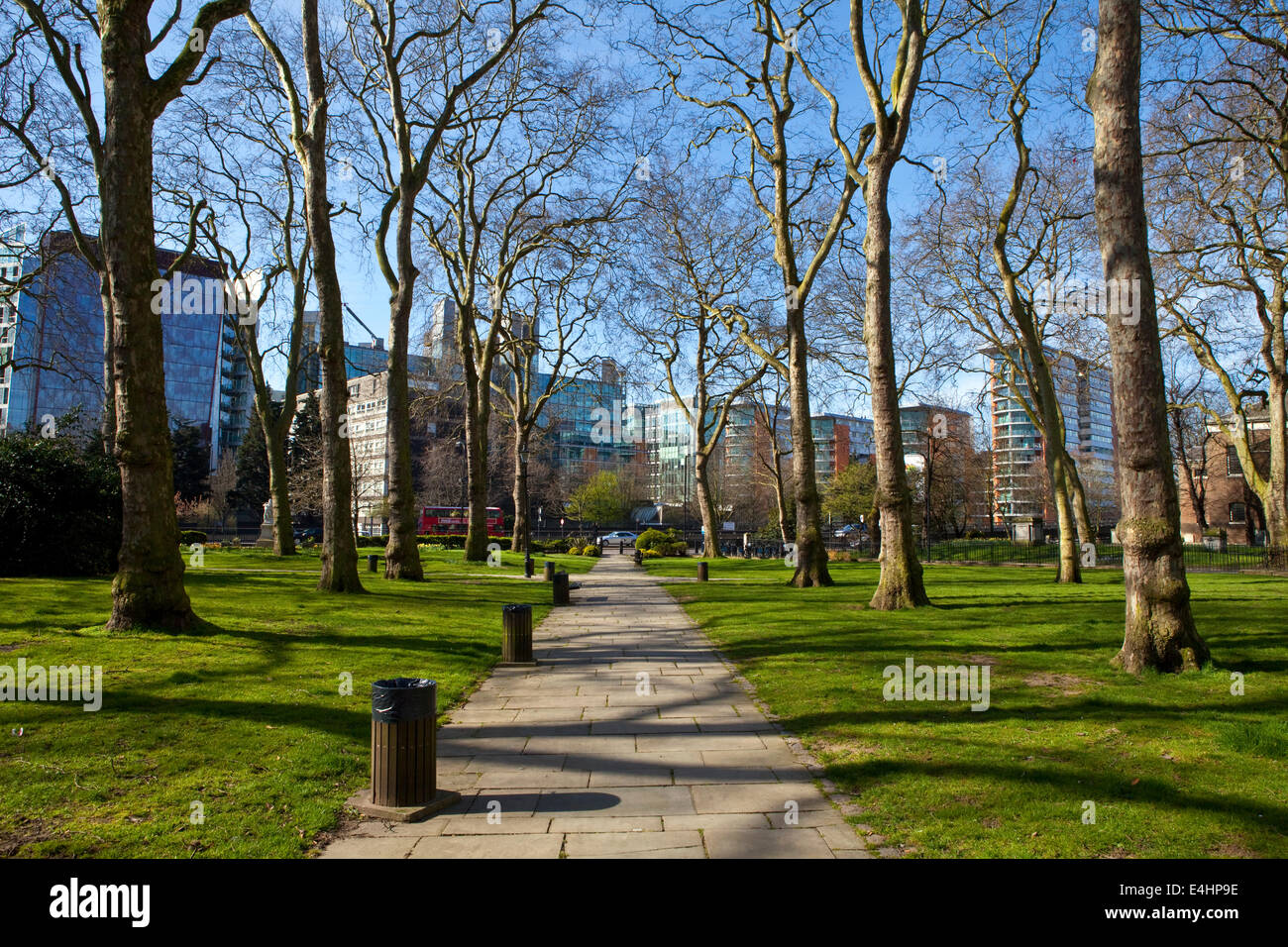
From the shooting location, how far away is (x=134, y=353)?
9586 millimetres

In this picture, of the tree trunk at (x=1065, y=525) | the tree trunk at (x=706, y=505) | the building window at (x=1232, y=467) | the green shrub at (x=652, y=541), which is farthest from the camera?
the building window at (x=1232, y=467)

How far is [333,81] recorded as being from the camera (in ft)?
66.4

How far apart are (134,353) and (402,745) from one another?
732cm

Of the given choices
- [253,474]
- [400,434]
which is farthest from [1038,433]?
[400,434]

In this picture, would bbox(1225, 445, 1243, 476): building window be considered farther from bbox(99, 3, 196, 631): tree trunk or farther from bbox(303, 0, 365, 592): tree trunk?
bbox(99, 3, 196, 631): tree trunk

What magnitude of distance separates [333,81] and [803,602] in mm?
17602

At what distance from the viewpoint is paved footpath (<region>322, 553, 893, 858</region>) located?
4375 millimetres

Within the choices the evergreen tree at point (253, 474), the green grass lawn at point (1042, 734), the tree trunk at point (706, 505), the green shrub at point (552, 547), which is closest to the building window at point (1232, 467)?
the tree trunk at point (706, 505)

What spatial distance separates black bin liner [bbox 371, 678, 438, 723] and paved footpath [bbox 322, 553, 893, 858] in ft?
2.07

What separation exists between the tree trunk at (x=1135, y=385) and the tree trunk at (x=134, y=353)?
11033 millimetres

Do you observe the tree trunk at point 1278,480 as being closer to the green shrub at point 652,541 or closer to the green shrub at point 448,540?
the green shrub at point 652,541

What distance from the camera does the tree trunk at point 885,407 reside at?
14.2m

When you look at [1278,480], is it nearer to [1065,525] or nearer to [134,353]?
[1065,525]

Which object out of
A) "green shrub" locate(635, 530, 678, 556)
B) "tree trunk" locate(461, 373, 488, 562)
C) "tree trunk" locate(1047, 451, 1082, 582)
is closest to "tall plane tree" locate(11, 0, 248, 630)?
"tree trunk" locate(461, 373, 488, 562)
